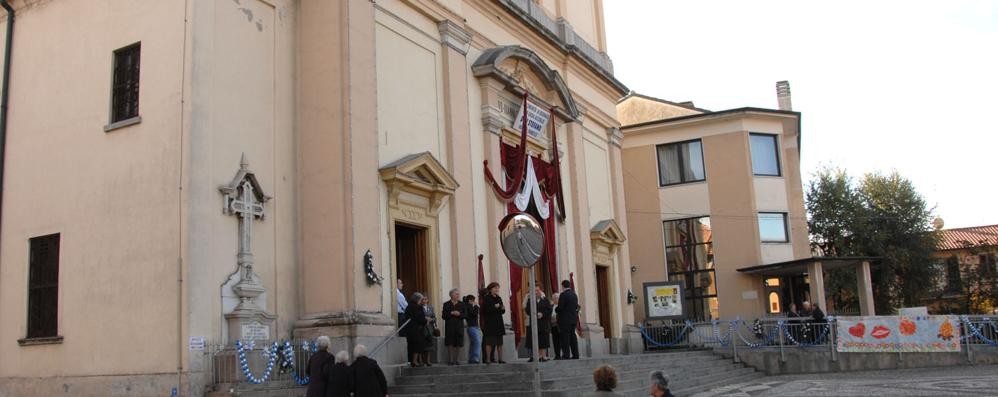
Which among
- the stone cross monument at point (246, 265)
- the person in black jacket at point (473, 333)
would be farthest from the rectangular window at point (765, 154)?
the stone cross monument at point (246, 265)

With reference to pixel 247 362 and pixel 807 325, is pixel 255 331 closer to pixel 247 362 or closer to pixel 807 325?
pixel 247 362

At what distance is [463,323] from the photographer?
16.9m

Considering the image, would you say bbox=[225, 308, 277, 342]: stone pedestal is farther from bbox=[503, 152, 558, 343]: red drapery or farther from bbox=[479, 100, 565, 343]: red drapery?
bbox=[503, 152, 558, 343]: red drapery

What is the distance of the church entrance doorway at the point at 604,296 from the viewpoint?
27438mm

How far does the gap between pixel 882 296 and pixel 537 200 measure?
2261cm

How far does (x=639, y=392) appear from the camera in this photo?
16312mm

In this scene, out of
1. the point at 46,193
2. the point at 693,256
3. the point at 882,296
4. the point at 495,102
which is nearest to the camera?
the point at 46,193

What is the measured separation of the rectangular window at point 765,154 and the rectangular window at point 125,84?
24.1 meters

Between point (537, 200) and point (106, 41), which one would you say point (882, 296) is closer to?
point (537, 200)

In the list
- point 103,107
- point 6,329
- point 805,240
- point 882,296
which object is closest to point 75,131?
point 103,107

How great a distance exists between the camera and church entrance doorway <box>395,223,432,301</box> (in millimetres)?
18438

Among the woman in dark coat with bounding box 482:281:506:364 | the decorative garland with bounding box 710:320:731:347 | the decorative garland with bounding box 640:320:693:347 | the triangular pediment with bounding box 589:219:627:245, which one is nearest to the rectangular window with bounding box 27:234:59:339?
the woman in dark coat with bounding box 482:281:506:364

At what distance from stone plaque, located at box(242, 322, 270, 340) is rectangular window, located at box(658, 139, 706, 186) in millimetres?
22436

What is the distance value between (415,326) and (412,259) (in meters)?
2.76
